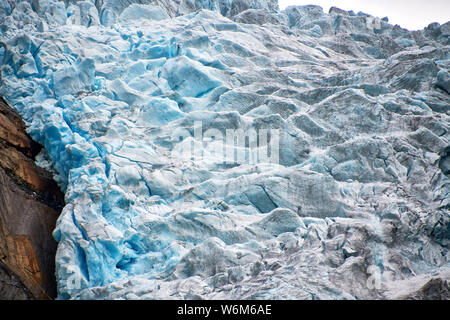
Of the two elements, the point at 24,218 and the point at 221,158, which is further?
the point at 221,158

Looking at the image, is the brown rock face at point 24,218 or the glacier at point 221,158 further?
the brown rock face at point 24,218

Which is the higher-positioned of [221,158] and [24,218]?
[221,158]

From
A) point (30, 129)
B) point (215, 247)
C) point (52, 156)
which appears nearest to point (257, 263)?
point (215, 247)

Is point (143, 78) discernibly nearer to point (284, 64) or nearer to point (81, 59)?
point (81, 59)

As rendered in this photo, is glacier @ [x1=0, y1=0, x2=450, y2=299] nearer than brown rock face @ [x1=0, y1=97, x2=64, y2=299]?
Yes
